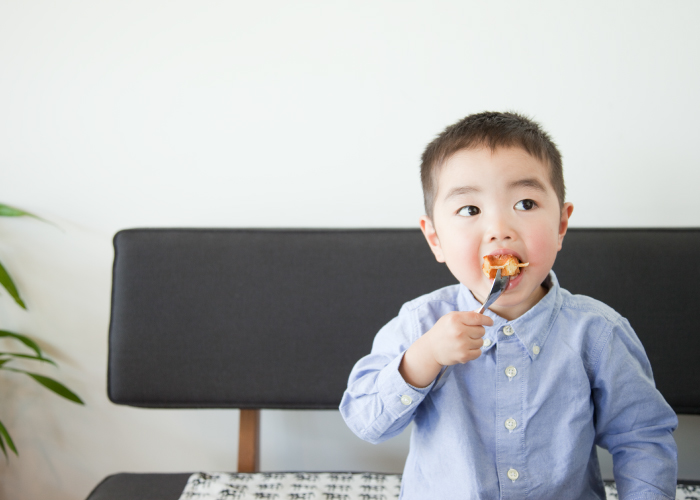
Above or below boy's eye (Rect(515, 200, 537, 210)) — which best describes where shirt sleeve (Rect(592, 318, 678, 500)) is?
below

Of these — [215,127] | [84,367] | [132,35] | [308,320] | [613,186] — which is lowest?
[84,367]

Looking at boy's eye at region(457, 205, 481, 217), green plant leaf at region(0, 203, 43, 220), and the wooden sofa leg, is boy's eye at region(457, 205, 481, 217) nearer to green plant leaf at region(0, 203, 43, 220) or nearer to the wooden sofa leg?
the wooden sofa leg

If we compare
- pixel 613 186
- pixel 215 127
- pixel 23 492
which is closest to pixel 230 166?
pixel 215 127

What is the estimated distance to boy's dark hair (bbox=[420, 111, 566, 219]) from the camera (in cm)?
75

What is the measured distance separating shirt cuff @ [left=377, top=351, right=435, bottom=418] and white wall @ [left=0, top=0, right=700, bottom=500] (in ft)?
1.93

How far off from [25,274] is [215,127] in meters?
0.63

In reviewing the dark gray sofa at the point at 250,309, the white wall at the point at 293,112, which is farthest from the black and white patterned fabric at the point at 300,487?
the white wall at the point at 293,112

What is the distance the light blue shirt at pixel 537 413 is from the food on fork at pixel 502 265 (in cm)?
12

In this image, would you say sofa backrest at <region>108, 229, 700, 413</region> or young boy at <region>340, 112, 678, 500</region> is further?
sofa backrest at <region>108, 229, 700, 413</region>

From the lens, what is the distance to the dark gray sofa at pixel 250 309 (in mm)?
1144

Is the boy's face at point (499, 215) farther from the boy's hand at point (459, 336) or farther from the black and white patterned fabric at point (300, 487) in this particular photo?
the black and white patterned fabric at point (300, 487)

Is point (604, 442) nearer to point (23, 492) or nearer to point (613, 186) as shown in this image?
point (613, 186)

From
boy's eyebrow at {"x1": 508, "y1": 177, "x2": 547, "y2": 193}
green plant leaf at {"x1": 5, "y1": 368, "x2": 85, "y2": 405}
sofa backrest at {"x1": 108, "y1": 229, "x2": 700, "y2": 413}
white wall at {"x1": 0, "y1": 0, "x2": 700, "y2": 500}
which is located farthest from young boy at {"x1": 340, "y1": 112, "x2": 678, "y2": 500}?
green plant leaf at {"x1": 5, "y1": 368, "x2": 85, "y2": 405}

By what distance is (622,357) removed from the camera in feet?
2.61
